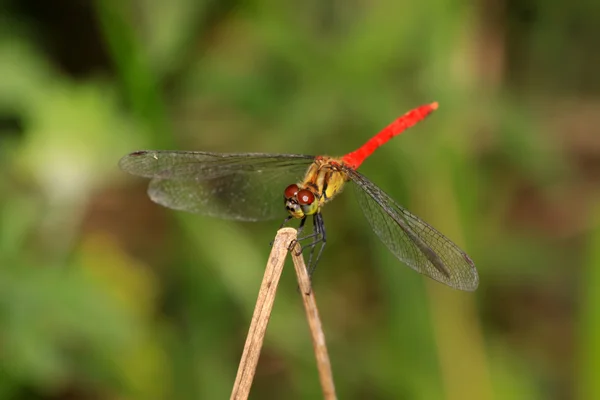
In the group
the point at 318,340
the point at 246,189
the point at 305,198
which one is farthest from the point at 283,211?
the point at 318,340

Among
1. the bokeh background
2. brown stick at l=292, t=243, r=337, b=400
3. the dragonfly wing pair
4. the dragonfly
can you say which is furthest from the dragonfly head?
the bokeh background

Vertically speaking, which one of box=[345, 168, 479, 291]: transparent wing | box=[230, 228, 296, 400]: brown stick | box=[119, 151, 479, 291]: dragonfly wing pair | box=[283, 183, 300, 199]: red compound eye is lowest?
box=[230, 228, 296, 400]: brown stick

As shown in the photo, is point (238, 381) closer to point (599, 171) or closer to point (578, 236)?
point (578, 236)

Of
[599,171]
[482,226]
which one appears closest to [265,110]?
[482,226]

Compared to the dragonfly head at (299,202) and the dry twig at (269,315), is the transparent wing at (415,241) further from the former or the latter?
the dry twig at (269,315)

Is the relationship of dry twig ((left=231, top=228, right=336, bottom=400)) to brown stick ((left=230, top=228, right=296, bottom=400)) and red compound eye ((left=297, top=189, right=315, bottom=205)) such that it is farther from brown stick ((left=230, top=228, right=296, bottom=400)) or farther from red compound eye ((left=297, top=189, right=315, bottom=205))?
red compound eye ((left=297, top=189, right=315, bottom=205))

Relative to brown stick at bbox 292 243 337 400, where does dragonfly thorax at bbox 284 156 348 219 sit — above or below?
above

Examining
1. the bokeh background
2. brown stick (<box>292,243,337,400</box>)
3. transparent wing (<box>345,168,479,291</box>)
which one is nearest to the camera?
brown stick (<box>292,243,337,400</box>)

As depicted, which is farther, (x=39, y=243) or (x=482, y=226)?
(x=482, y=226)
